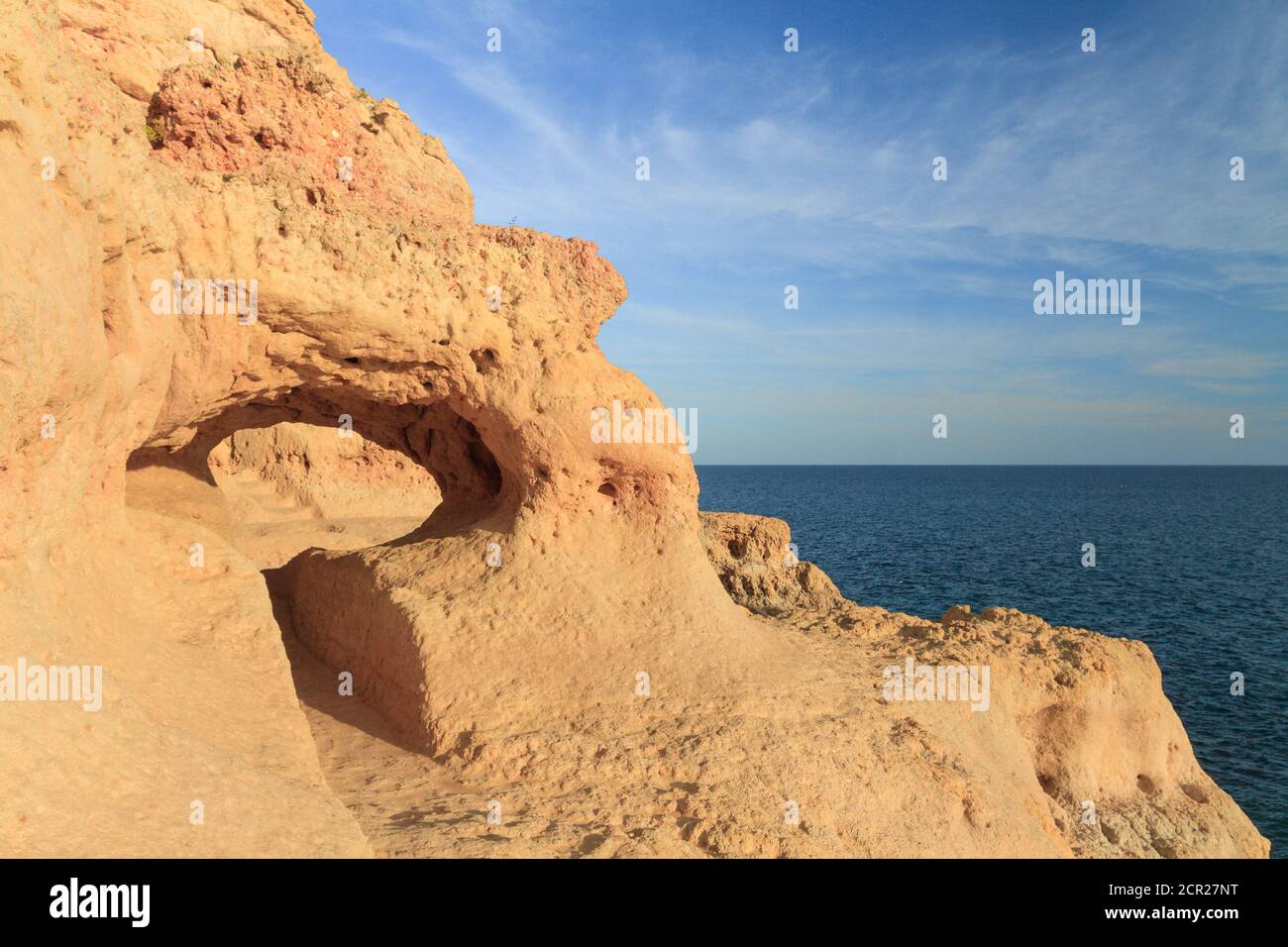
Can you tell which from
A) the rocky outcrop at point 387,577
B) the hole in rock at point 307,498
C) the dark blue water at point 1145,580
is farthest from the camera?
the dark blue water at point 1145,580

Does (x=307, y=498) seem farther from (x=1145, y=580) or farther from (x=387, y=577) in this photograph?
(x=1145, y=580)

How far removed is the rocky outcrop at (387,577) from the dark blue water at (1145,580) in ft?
29.4

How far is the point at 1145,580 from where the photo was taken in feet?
131

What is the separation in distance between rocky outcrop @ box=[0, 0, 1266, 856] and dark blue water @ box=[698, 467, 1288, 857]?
897 centimetres

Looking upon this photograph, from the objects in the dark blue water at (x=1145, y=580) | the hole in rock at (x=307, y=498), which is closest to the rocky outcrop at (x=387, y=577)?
the hole in rock at (x=307, y=498)

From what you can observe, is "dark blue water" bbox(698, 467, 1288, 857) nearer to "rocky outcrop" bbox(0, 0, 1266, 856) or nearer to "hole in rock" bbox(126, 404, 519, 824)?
"rocky outcrop" bbox(0, 0, 1266, 856)

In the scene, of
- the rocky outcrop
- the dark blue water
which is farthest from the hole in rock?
the dark blue water

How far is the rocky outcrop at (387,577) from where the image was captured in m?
4.92

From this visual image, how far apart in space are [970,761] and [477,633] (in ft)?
19.8

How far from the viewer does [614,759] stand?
28.1ft

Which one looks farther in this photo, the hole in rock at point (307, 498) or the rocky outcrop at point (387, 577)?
the hole in rock at point (307, 498)

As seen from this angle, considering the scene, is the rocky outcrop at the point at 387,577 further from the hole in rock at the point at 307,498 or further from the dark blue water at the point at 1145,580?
the dark blue water at the point at 1145,580

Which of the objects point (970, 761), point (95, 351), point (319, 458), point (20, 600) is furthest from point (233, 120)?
point (319, 458)
